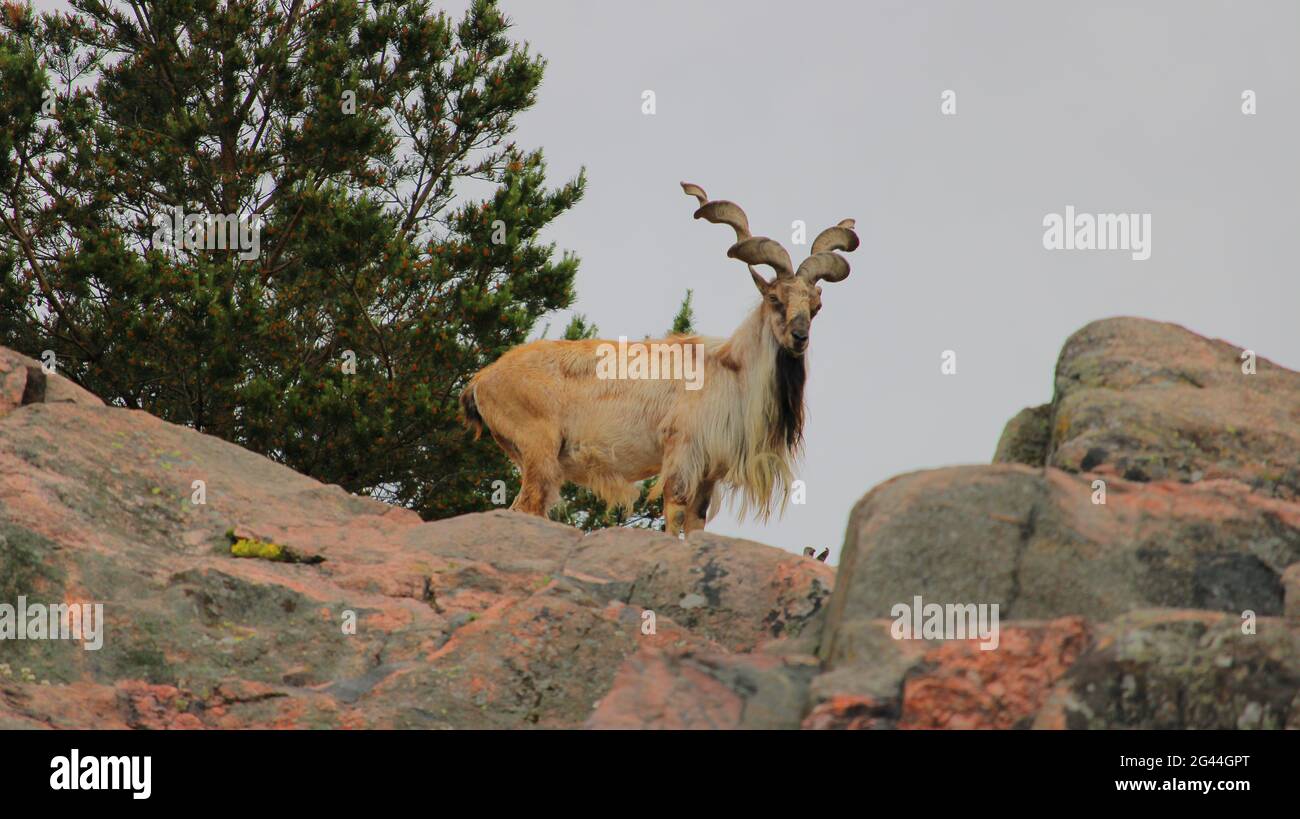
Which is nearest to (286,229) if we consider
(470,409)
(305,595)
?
(470,409)

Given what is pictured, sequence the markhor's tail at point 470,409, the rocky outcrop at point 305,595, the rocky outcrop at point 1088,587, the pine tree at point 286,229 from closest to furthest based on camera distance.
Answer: the rocky outcrop at point 1088,587
the rocky outcrop at point 305,595
the markhor's tail at point 470,409
the pine tree at point 286,229

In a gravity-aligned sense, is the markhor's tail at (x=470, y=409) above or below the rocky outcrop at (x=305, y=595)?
above

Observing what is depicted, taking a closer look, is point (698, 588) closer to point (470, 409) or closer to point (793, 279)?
point (793, 279)

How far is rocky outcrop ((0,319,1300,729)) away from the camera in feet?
→ 18.2

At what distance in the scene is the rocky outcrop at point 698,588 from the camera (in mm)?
5543

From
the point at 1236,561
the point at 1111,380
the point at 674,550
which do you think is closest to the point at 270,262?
the point at 674,550

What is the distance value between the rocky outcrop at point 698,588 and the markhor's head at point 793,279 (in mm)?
2842

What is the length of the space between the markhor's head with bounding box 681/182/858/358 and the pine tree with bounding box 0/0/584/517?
500cm

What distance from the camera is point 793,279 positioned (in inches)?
449
